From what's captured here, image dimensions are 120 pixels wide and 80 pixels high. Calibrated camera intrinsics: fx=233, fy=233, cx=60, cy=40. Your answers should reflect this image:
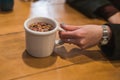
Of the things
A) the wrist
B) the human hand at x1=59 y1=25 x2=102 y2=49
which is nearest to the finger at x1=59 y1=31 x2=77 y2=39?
the human hand at x1=59 y1=25 x2=102 y2=49

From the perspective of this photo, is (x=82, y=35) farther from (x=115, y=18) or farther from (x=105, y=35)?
(x=115, y=18)

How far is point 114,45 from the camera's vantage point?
833mm

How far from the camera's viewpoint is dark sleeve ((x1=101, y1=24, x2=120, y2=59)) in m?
0.83

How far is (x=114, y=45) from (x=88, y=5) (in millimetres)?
354

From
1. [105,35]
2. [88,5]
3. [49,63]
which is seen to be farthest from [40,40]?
[88,5]

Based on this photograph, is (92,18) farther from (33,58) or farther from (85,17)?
(33,58)

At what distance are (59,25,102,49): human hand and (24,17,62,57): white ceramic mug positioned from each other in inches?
2.3

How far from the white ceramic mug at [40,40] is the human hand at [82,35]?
6 centimetres

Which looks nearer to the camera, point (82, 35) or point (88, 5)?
point (82, 35)

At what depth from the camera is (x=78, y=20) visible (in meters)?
1.05

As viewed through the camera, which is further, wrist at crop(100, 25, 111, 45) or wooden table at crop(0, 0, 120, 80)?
wrist at crop(100, 25, 111, 45)

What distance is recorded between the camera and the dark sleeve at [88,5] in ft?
3.61

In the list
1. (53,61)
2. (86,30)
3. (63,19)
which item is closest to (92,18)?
(63,19)

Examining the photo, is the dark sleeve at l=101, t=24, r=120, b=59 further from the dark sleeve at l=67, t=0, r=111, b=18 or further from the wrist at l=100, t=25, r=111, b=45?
the dark sleeve at l=67, t=0, r=111, b=18
